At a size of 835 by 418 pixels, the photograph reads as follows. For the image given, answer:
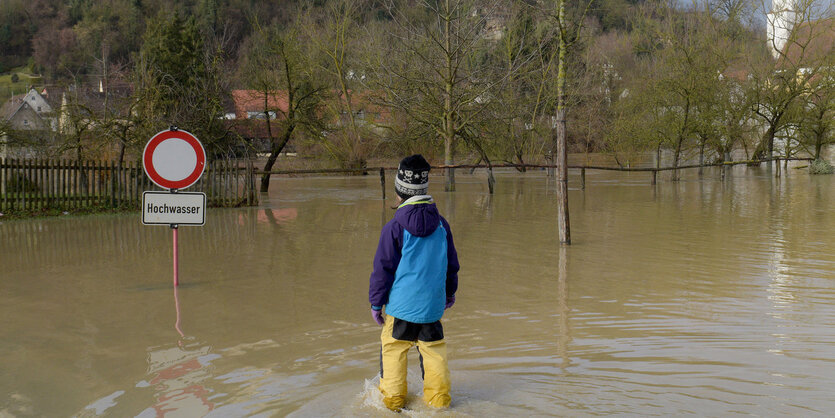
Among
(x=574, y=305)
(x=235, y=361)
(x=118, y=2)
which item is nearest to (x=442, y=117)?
(x=574, y=305)

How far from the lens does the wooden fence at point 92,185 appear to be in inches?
701

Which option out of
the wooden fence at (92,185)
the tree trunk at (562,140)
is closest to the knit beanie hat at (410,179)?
the tree trunk at (562,140)

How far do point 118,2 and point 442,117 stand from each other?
74.8m

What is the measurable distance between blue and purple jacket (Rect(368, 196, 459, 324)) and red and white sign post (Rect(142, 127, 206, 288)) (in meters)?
4.51

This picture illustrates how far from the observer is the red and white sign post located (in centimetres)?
797

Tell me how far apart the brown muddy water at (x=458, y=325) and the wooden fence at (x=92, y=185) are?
382 cm

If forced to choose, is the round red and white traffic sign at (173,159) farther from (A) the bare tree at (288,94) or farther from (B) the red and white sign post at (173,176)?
(A) the bare tree at (288,94)

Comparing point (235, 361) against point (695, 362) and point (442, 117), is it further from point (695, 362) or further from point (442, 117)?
point (442, 117)

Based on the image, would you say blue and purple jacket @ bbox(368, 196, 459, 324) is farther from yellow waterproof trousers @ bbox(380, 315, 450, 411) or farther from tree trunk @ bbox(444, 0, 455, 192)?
tree trunk @ bbox(444, 0, 455, 192)

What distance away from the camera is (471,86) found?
29000mm

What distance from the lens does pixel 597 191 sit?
2944cm

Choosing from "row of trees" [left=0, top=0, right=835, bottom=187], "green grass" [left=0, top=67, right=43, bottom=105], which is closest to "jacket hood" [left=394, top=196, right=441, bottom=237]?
"row of trees" [left=0, top=0, right=835, bottom=187]

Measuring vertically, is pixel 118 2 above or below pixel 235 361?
above

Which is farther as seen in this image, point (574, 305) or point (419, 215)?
point (574, 305)
